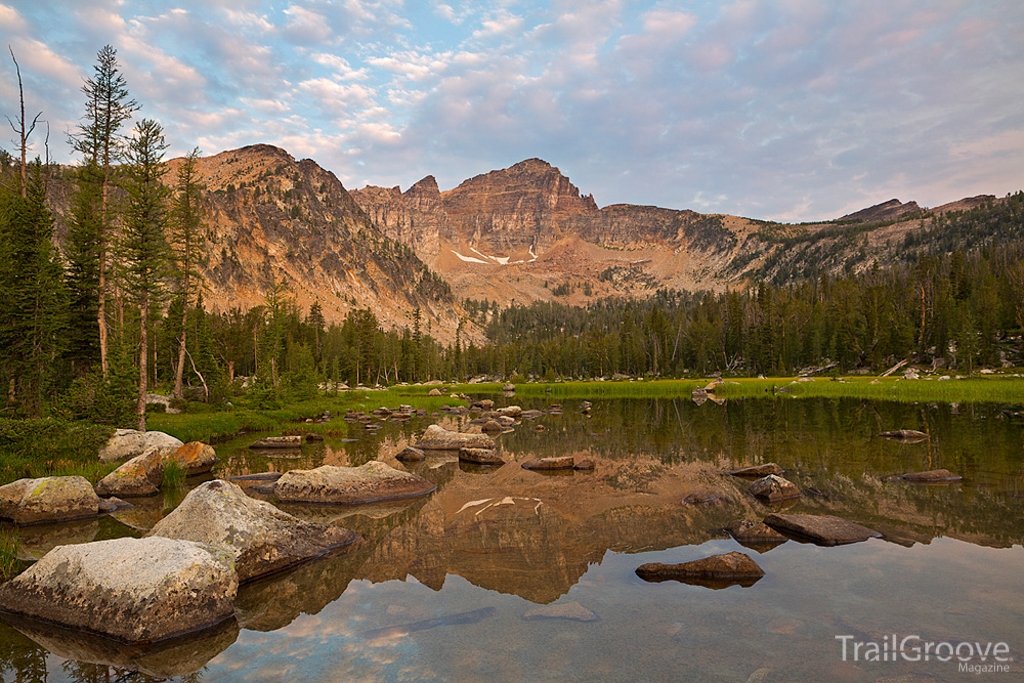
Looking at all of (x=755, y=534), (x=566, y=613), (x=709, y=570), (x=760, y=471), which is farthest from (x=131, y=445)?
(x=760, y=471)

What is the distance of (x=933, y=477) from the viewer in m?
19.3

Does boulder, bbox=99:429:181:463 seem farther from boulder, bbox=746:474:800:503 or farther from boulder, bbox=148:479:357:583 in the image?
boulder, bbox=746:474:800:503

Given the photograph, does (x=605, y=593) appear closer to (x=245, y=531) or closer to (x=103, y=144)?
(x=245, y=531)

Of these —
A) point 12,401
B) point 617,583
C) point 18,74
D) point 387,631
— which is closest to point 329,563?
point 387,631

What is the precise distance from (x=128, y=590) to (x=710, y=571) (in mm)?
11092

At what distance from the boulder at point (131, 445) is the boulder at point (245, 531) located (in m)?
12.8

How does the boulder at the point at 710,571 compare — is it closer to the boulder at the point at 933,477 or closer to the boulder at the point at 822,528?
the boulder at the point at 822,528

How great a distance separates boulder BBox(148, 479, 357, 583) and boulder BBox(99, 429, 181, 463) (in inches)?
502

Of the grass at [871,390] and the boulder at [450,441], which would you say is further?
the grass at [871,390]

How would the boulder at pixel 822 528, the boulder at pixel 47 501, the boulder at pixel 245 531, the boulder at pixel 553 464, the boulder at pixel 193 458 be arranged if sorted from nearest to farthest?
the boulder at pixel 245 531
the boulder at pixel 822 528
the boulder at pixel 47 501
the boulder at pixel 193 458
the boulder at pixel 553 464

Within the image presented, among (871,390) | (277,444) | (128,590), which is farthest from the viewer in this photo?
(871,390)

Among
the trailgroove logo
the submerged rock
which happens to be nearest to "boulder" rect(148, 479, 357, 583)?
the submerged rock

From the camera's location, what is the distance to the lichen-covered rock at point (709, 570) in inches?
437

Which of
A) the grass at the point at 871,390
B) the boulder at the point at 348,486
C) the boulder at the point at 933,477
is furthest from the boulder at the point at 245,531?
the grass at the point at 871,390
